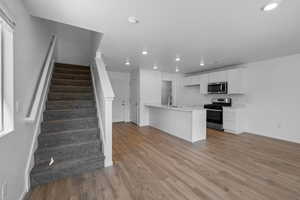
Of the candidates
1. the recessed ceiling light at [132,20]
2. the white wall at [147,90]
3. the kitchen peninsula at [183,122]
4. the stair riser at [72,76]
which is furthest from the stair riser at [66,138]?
the white wall at [147,90]

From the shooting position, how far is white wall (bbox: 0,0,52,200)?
140cm

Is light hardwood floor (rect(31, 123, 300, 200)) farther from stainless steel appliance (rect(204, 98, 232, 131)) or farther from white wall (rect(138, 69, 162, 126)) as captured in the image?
white wall (rect(138, 69, 162, 126))

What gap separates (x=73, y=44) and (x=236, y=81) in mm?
6171

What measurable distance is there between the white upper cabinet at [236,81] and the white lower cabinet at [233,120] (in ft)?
2.26

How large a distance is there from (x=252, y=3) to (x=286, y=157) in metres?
3.15

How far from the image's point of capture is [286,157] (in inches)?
112

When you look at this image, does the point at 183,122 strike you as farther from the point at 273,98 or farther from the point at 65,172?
the point at 65,172

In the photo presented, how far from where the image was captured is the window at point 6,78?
1.40 meters

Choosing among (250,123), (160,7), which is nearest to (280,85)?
(250,123)

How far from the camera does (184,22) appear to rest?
6.93 ft

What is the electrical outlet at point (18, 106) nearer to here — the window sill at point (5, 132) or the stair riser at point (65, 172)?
the window sill at point (5, 132)

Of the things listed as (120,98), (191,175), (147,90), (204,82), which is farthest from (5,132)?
(204,82)

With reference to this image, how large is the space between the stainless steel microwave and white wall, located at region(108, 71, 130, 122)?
3.73 metres

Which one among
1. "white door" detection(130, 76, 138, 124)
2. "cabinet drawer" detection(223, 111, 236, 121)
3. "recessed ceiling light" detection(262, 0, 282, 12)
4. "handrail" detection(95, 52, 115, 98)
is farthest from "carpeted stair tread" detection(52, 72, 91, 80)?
"cabinet drawer" detection(223, 111, 236, 121)
